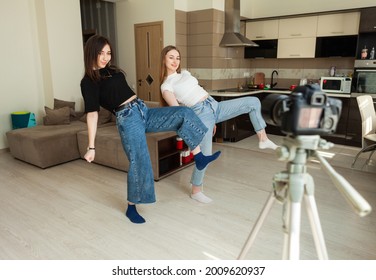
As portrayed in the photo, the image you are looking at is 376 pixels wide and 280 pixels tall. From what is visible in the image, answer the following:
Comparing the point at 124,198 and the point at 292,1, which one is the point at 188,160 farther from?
the point at 292,1

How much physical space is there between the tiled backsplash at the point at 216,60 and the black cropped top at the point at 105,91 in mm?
3307

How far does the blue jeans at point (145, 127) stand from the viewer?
82.0 inches

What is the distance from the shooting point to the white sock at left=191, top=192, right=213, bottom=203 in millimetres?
2746

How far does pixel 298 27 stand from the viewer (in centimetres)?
509

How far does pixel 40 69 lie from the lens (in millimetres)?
4863

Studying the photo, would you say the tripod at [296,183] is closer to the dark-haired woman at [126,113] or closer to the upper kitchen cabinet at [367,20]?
the dark-haired woman at [126,113]

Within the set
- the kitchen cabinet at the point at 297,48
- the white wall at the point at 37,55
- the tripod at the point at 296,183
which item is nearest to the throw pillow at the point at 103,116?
the white wall at the point at 37,55

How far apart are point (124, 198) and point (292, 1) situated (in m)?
4.63

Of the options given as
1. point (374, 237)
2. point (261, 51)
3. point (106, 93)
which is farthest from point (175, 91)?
point (261, 51)

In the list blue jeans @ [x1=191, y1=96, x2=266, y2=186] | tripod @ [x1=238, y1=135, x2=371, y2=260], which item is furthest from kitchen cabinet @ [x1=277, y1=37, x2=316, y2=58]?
A: tripod @ [x1=238, y1=135, x2=371, y2=260]

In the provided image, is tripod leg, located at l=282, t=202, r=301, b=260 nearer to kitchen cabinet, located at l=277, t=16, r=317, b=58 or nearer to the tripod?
the tripod

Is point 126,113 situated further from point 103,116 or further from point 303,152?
point 103,116

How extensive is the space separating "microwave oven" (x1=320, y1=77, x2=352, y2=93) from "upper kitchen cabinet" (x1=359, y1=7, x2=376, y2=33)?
0.75 m

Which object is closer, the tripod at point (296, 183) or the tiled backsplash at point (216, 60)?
the tripod at point (296, 183)
